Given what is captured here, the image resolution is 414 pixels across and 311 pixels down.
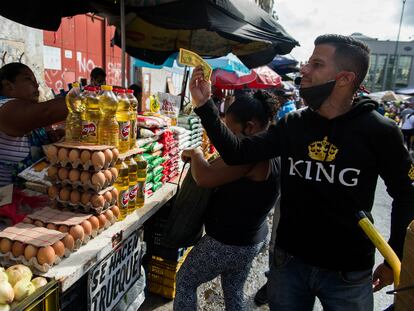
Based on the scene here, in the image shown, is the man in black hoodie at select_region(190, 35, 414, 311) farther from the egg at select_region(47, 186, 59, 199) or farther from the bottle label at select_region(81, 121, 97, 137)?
the egg at select_region(47, 186, 59, 199)

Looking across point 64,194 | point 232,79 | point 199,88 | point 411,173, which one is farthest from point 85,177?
point 232,79

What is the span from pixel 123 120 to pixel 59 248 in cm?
101

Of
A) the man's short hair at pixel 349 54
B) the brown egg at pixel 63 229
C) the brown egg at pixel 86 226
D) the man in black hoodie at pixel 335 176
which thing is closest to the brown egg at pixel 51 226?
the brown egg at pixel 63 229

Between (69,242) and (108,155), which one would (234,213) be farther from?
(69,242)

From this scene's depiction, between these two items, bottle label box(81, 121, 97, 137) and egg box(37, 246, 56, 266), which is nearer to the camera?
egg box(37, 246, 56, 266)

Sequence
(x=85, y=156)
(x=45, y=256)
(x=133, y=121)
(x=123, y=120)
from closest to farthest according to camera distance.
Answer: (x=45, y=256) → (x=85, y=156) → (x=123, y=120) → (x=133, y=121)

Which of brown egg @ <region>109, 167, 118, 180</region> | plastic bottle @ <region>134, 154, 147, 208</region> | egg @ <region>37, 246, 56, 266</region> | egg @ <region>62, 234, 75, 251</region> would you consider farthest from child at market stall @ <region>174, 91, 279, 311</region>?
egg @ <region>37, 246, 56, 266</region>

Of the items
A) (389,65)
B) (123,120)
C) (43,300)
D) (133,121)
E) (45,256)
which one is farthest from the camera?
(389,65)

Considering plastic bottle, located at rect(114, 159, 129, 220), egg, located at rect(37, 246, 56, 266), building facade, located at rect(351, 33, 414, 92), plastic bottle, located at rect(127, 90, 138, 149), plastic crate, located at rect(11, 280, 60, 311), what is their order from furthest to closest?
1. building facade, located at rect(351, 33, 414, 92)
2. plastic bottle, located at rect(127, 90, 138, 149)
3. plastic bottle, located at rect(114, 159, 129, 220)
4. egg, located at rect(37, 246, 56, 266)
5. plastic crate, located at rect(11, 280, 60, 311)

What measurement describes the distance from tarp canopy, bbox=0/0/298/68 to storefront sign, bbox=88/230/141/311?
1690 mm

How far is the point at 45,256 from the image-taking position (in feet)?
5.01

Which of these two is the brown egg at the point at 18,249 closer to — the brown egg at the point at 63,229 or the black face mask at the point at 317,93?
the brown egg at the point at 63,229

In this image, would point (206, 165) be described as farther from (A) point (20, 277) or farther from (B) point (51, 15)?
(B) point (51, 15)

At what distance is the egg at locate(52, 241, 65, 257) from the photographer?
1.59m
